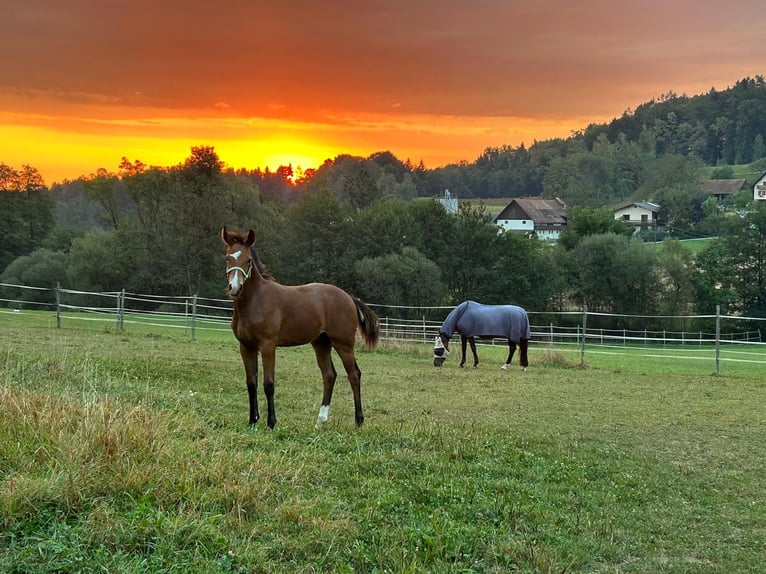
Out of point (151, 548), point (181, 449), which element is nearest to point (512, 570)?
point (151, 548)

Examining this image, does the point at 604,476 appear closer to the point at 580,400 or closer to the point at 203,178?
the point at 580,400

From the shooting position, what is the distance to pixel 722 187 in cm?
9900

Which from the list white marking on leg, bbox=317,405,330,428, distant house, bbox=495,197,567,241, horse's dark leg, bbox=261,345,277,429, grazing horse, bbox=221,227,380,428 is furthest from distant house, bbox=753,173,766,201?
horse's dark leg, bbox=261,345,277,429

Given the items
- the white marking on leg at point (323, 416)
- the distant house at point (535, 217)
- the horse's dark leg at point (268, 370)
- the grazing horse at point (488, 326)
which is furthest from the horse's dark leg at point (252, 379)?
the distant house at point (535, 217)

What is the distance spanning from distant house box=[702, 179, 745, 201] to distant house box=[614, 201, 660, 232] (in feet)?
53.5

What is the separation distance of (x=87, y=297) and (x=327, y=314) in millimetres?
41889

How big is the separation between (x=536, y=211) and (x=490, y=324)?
79546 millimetres

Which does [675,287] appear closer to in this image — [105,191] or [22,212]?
[105,191]

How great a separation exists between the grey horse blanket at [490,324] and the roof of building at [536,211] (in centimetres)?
7601

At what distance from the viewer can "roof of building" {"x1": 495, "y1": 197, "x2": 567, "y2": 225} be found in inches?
3556

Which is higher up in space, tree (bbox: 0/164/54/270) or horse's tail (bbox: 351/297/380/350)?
tree (bbox: 0/164/54/270)

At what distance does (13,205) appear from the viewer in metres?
48.3

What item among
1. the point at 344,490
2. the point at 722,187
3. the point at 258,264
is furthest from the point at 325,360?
the point at 722,187

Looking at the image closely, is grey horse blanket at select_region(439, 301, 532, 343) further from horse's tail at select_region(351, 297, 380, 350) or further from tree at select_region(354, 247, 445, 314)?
tree at select_region(354, 247, 445, 314)
